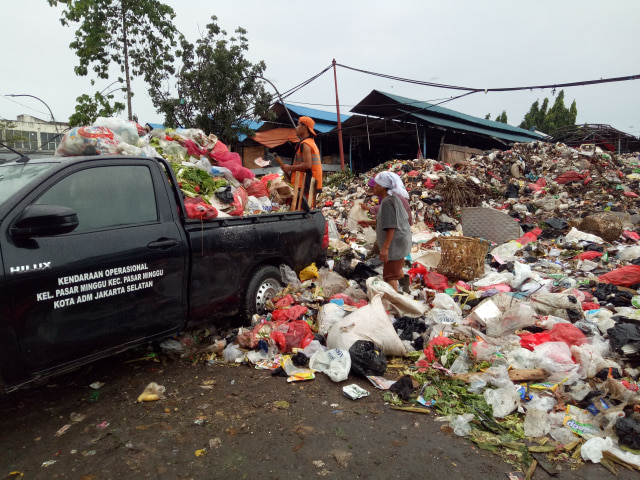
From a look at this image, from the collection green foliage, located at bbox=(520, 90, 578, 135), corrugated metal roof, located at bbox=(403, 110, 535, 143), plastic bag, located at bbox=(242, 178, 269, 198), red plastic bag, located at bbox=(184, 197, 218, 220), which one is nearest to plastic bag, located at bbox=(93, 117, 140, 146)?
red plastic bag, located at bbox=(184, 197, 218, 220)

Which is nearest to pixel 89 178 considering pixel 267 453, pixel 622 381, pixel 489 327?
A: pixel 267 453

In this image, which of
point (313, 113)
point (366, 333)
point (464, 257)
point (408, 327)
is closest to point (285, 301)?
point (366, 333)

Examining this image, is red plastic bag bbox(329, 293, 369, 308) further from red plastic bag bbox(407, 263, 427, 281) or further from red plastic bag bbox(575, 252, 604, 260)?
red plastic bag bbox(575, 252, 604, 260)

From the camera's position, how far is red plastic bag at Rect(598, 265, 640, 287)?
5.55m

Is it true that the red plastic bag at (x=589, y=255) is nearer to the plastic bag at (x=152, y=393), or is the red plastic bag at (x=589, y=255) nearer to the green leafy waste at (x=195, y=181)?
the green leafy waste at (x=195, y=181)

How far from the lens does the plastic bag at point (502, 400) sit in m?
2.99

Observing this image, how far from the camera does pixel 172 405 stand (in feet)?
10.1

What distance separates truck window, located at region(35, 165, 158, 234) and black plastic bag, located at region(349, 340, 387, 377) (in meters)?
1.94

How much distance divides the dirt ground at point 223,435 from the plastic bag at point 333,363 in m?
0.09

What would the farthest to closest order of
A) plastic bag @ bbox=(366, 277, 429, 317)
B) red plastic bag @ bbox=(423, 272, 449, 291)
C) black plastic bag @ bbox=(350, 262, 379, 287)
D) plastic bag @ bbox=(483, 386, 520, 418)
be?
black plastic bag @ bbox=(350, 262, 379, 287)
red plastic bag @ bbox=(423, 272, 449, 291)
plastic bag @ bbox=(366, 277, 429, 317)
plastic bag @ bbox=(483, 386, 520, 418)

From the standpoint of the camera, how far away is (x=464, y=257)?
6.31 m

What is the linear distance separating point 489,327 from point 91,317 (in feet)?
11.5

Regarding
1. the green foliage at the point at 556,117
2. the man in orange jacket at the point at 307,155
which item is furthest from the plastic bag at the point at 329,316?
the green foliage at the point at 556,117

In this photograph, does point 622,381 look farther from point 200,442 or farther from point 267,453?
point 200,442
